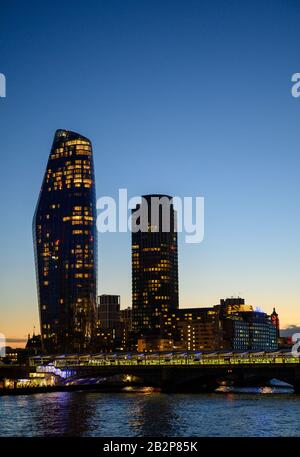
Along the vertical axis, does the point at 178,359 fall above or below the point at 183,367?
above

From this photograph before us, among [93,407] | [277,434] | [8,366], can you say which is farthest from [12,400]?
[277,434]

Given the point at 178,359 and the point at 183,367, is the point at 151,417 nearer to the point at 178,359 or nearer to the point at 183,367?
the point at 183,367

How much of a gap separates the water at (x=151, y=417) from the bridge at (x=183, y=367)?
68.8 ft

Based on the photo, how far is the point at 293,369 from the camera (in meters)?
153

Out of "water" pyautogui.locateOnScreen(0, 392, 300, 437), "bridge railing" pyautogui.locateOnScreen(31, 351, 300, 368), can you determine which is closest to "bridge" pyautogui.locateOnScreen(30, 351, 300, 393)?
"bridge railing" pyautogui.locateOnScreen(31, 351, 300, 368)

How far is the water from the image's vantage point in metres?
84.6

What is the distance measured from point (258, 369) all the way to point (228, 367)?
7074 mm

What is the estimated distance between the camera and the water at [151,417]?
278 feet

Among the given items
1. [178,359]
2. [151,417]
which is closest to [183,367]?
[178,359]

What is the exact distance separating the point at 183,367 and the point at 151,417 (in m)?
63.3

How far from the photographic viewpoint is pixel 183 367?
16338 cm

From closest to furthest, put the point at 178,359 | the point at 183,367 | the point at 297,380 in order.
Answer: the point at 297,380 < the point at 183,367 < the point at 178,359

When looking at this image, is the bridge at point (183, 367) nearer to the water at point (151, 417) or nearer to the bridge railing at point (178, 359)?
the bridge railing at point (178, 359)
